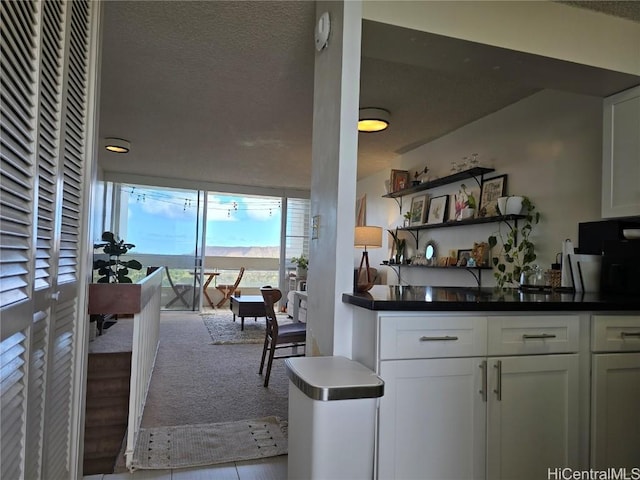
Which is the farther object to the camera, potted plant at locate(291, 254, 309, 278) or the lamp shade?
potted plant at locate(291, 254, 309, 278)

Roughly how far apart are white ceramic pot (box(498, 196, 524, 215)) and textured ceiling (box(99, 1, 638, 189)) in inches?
30.5

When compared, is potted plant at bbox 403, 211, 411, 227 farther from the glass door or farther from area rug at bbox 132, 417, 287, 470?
the glass door

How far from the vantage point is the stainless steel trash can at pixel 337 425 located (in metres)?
1.33

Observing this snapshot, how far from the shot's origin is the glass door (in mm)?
7164

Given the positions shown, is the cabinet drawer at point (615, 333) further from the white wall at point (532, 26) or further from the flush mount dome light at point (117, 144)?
the flush mount dome light at point (117, 144)

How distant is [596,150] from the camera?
2684mm

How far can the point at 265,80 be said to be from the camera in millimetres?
3045

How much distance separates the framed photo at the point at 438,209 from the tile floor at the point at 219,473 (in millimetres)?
2739

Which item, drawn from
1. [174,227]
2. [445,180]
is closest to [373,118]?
[445,180]

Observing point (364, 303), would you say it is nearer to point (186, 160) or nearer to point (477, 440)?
point (477, 440)

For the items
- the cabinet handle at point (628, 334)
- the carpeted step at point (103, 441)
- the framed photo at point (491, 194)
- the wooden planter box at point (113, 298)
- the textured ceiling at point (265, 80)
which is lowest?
the carpeted step at point (103, 441)

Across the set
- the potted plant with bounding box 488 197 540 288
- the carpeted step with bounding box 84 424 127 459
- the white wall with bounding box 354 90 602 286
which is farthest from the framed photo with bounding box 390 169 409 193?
the carpeted step with bounding box 84 424 127 459

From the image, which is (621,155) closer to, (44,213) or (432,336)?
(432,336)

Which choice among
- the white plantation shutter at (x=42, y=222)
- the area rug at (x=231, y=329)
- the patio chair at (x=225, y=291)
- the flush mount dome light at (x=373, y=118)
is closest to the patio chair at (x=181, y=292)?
the area rug at (x=231, y=329)
